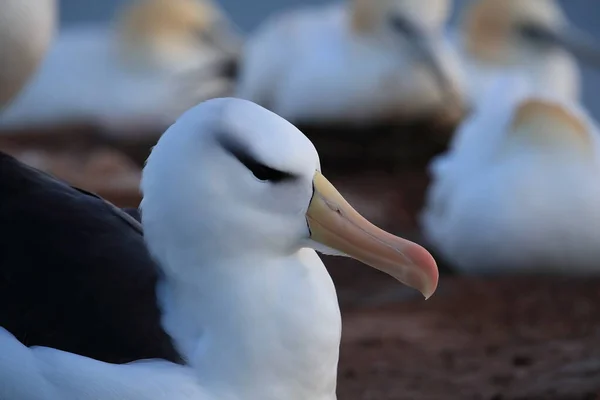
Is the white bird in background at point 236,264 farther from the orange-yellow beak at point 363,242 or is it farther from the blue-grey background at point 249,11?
the blue-grey background at point 249,11

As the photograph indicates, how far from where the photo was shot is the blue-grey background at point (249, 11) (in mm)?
14702

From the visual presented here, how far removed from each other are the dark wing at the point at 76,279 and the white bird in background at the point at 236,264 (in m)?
0.04

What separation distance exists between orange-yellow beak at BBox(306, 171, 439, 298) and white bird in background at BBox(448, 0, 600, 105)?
6.88m

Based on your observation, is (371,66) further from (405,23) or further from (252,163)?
(252,163)

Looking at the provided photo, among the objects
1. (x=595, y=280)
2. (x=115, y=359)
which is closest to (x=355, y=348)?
(x=595, y=280)

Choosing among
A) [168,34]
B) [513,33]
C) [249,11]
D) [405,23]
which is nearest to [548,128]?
[405,23]

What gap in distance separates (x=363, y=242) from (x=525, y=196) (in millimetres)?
2900

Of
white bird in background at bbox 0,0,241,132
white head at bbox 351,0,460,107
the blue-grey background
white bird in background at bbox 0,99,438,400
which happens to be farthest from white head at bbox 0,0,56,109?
the blue-grey background

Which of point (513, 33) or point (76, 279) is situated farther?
point (513, 33)

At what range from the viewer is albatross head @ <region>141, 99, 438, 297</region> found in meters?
2.43

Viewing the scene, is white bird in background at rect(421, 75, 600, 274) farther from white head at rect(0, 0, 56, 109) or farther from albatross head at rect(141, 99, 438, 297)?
albatross head at rect(141, 99, 438, 297)

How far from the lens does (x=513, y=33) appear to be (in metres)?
9.46

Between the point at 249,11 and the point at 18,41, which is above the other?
the point at 249,11

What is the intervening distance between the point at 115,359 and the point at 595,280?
3.05m
